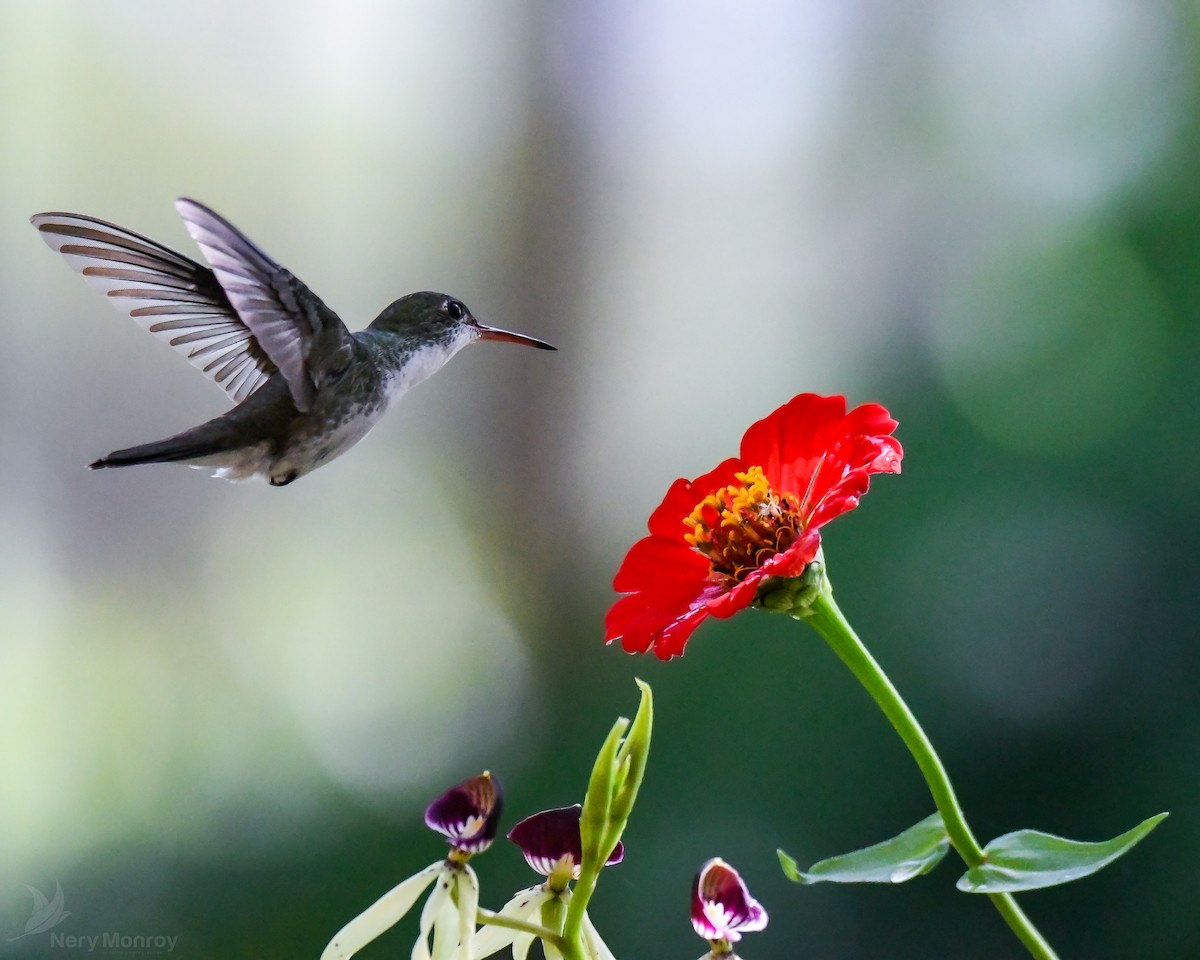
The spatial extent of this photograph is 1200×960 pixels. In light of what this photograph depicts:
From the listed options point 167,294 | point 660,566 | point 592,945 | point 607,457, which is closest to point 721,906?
point 592,945

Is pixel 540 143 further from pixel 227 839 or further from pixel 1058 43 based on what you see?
pixel 227 839

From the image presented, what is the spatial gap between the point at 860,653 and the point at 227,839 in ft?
4.39

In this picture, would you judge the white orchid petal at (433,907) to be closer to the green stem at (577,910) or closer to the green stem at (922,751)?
the green stem at (577,910)

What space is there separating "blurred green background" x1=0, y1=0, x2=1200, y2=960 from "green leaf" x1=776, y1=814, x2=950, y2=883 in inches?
43.7

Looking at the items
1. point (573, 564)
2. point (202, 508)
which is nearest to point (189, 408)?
point (202, 508)

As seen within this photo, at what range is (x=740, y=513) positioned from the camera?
1.57 feet

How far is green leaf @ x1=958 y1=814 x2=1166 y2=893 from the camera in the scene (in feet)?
1.09

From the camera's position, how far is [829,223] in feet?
5.74

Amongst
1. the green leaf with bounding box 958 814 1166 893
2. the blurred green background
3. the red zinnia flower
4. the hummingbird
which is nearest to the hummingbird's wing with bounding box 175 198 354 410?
the hummingbird

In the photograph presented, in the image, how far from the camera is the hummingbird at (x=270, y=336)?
0.40m

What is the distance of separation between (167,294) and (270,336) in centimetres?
10

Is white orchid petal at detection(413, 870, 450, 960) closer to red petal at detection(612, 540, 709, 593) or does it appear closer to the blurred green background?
red petal at detection(612, 540, 709, 593)

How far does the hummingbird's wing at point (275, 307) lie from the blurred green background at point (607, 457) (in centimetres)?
113

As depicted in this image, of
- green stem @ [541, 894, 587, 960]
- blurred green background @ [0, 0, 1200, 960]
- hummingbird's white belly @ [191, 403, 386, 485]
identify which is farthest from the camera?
blurred green background @ [0, 0, 1200, 960]
